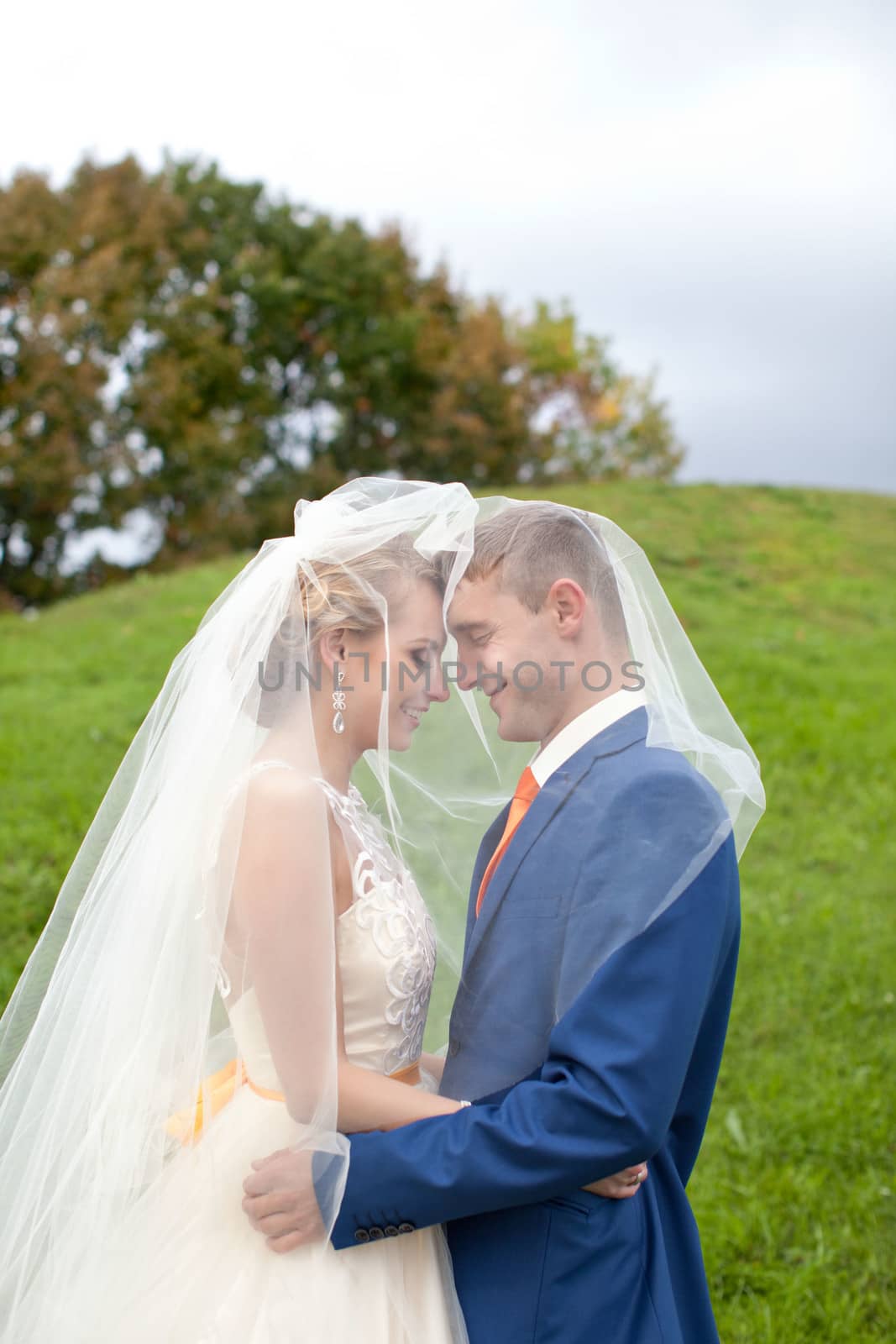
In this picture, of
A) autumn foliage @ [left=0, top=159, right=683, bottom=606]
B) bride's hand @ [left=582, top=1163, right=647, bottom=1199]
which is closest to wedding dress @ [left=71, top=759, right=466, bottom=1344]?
bride's hand @ [left=582, top=1163, right=647, bottom=1199]

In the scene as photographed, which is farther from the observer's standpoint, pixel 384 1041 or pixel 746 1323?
pixel 746 1323

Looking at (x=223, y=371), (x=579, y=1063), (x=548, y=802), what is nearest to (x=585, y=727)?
(x=548, y=802)

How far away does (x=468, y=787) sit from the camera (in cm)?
290

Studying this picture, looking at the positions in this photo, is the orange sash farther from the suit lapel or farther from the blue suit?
the suit lapel

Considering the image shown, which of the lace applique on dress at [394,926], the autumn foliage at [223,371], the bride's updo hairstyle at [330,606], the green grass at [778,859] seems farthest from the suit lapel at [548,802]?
the autumn foliage at [223,371]

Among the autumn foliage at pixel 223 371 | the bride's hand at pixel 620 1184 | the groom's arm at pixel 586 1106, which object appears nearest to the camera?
the groom's arm at pixel 586 1106

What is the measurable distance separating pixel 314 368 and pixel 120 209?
18.6 feet

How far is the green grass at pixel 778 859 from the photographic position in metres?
4.12

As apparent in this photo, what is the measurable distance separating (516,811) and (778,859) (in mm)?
6036

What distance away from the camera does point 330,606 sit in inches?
90.1

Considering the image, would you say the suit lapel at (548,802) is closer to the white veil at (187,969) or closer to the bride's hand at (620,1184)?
the white veil at (187,969)

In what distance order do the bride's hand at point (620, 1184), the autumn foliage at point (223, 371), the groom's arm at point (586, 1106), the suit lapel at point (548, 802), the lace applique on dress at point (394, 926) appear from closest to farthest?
the groom's arm at point (586, 1106) → the bride's hand at point (620, 1184) → the suit lapel at point (548, 802) → the lace applique on dress at point (394, 926) → the autumn foliage at point (223, 371)

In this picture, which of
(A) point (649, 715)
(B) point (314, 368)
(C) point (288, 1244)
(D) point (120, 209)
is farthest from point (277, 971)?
(B) point (314, 368)

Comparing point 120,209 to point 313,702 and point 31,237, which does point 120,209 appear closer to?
point 31,237
